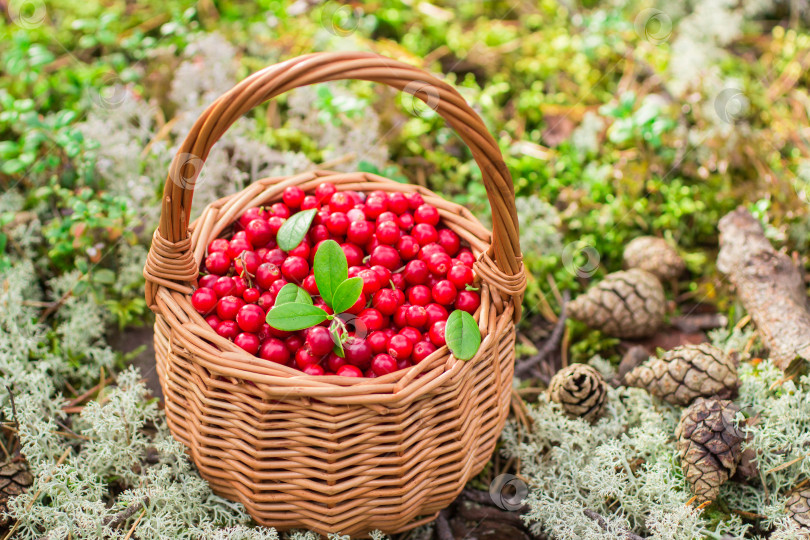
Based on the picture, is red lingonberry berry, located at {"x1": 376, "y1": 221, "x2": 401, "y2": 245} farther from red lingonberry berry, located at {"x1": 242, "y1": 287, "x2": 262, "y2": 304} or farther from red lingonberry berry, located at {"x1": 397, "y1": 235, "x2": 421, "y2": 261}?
red lingonberry berry, located at {"x1": 242, "y1": 287, "x2": 262, "y2": 304}

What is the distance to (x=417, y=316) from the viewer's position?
161 centimetres

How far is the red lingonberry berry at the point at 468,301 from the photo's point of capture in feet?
5.41

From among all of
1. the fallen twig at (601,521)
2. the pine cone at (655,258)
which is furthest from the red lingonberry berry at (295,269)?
the pine cone at (655,258)

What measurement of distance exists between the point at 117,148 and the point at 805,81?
3613 millimetres

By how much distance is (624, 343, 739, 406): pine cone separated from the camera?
1.87 m

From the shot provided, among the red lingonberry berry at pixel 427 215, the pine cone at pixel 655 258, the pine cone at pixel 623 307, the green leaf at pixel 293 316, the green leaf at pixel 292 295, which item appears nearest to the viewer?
the green leaf at pixel 293 316

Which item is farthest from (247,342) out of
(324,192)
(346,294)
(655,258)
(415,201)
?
(655,258)

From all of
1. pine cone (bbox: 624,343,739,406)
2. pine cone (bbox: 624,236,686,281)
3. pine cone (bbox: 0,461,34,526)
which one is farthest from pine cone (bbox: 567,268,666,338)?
pine cone (bbox: 0,461,34,526)

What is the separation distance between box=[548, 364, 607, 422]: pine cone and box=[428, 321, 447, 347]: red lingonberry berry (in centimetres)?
58

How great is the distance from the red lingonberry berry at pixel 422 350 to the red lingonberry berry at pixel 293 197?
651 mm

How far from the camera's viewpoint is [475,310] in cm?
165

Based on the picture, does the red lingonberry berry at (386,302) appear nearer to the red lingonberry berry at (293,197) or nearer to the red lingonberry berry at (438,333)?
the red lingonberry berry at (438,333)

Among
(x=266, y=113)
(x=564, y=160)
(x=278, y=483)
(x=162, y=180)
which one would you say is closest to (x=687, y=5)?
(x=564, y=160)

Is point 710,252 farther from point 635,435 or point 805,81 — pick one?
point 805,81
